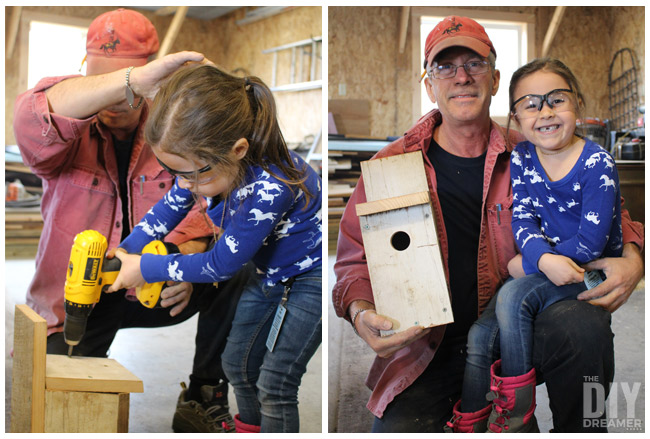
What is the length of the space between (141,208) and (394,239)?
936 millimetres

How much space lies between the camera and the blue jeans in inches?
65.9

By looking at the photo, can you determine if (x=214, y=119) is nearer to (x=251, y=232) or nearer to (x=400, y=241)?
(x=251, y=232)

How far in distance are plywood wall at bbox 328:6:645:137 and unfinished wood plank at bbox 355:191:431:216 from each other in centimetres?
48

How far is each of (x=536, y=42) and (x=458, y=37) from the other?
486 mm

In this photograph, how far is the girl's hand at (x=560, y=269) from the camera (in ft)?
4.85

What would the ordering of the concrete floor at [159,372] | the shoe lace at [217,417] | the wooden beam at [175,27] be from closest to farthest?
the shoe lace at [217,417] → the concrete floor at [159,372] → the wooden beam at [175,27]

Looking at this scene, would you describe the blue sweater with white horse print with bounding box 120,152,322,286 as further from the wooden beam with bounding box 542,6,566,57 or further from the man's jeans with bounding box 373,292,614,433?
the wooden beam with bounding box 542,6,566,57

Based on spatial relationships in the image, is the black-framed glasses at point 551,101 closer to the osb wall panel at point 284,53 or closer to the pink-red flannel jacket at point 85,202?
the pink-red flannel jacket at point 85,202

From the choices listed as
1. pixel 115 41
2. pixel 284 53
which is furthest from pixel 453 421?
pixel 284 53

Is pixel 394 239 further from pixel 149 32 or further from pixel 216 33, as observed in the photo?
pixel 216 33

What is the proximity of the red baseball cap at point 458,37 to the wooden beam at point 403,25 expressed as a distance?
0.25 meters

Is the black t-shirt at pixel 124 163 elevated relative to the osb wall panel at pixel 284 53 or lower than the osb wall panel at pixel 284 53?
lower

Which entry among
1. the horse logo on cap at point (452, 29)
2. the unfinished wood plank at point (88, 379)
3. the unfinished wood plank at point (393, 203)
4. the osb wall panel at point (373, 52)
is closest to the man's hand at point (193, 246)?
the unfinished wood plank at point (88, 379)

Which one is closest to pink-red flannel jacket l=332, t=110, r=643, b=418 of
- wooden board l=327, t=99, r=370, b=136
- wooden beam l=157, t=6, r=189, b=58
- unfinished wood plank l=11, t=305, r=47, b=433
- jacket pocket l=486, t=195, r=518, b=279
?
jacket pocket l=486, t=195, r=518, b=279
